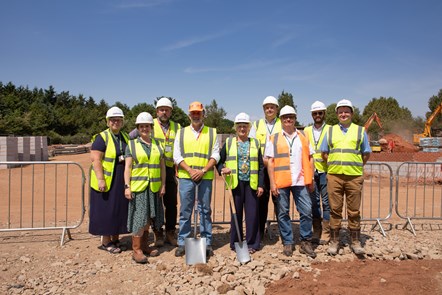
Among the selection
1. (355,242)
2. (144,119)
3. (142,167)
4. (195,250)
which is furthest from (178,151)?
(355,242)

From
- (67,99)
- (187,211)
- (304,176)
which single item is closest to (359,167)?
(304,176)

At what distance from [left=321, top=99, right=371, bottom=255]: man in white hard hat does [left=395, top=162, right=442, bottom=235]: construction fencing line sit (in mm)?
1846

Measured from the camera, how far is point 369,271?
438 cm

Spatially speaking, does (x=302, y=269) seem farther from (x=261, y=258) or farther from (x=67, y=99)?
(x=67, y=99)

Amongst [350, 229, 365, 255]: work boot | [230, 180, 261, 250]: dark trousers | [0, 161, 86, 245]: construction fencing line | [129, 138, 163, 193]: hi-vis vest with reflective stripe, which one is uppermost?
[129, 138, 163, 193]: hi-vis vest with reflective stripe

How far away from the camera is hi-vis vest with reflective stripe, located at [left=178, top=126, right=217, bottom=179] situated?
462 centimetres

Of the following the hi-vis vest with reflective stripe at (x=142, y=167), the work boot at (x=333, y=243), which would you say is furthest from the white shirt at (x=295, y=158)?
the hi-vis vest with reflective stripe at (x=142, y=167)

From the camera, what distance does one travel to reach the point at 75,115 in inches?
1908

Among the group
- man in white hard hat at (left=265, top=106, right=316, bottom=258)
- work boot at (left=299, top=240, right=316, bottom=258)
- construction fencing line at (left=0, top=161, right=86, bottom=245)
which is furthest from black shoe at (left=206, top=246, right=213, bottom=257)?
construction fencing line at (left=0, top=161, right=86, bottom=245)

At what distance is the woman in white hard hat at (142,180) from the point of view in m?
4.46

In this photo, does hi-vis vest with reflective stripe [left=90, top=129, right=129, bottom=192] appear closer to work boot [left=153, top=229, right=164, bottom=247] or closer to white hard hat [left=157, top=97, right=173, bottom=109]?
white hard hat [left=157, top=97, right=173, bottom=109]

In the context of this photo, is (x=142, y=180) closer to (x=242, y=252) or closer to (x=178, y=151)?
(x=178, y=151)

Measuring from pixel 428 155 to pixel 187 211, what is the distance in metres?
17.4

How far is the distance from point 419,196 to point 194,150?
10371mm
